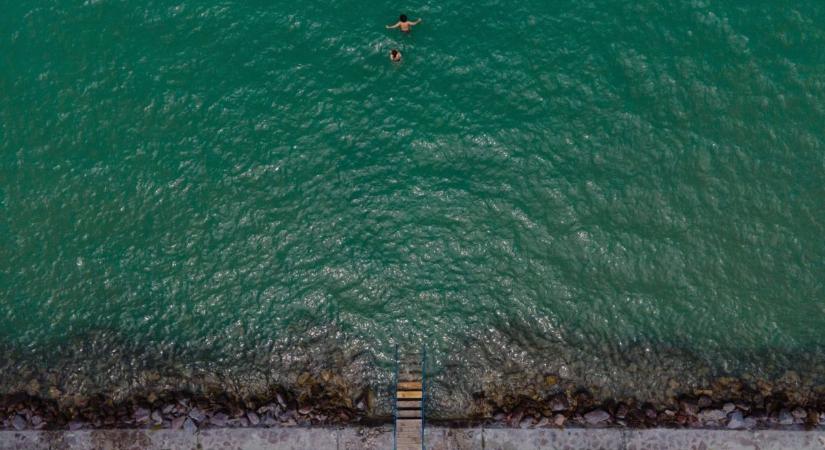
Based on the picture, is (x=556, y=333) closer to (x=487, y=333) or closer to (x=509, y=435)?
(x=487, y=333)

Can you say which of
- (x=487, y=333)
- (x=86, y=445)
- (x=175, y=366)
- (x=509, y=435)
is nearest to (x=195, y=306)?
(x=175, y=366)

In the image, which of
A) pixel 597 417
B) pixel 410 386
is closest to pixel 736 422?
pixel 597 417

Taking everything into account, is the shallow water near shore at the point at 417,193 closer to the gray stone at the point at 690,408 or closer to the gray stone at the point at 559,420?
the gray stone at the point at 690,408

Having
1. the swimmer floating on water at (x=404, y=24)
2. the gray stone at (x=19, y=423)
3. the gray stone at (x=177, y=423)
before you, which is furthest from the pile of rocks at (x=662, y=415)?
the gray stone at (x=19, y=423)

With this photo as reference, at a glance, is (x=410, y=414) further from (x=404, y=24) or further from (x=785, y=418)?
(x=404, y=24)

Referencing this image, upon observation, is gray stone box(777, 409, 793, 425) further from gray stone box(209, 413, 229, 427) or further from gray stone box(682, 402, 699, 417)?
gray stone box(209, 413, 229, 427)

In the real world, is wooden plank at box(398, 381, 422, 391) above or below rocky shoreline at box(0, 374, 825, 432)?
above

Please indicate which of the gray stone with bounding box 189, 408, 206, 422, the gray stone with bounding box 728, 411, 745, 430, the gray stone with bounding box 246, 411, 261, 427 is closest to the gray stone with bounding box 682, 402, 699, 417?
the gray stone with bounding box 728, 411, 745, 430
